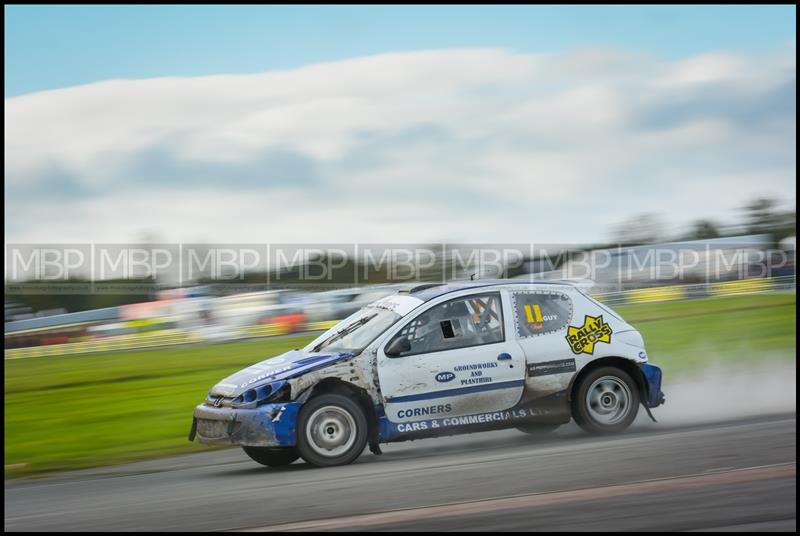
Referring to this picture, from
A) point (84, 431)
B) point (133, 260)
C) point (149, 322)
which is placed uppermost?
point (133, 260)

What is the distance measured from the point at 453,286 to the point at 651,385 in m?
2.15

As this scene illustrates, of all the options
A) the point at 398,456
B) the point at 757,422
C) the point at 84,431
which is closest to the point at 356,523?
the point at 398,456

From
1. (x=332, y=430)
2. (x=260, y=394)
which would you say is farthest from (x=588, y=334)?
(x=260, y=394)

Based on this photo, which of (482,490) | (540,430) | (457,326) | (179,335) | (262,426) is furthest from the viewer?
(179,335)

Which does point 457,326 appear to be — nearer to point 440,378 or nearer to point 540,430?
point 440,378

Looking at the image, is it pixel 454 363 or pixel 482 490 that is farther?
pixel 454 363

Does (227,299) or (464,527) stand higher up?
(227,299)

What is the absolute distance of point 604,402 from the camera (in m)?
9.23

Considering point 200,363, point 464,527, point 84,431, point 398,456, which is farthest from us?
point 200,363

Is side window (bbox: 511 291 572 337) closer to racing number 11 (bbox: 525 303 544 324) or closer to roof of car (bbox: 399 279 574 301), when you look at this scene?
racing number 11 (bbox: 525 303 544 324)

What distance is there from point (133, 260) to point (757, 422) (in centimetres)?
1907

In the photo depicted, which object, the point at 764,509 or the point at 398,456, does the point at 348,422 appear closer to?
the point at 398,456

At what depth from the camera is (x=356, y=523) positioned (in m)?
5.80

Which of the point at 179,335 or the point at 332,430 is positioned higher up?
the point at 179,335
